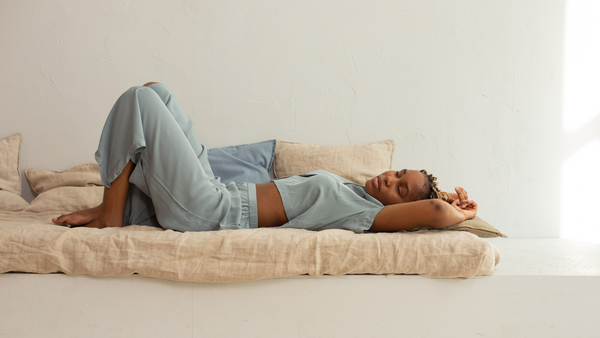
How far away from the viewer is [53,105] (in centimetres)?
200

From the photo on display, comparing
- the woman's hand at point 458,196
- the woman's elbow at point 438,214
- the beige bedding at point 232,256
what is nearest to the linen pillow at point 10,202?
the beige bedding at point 232,256

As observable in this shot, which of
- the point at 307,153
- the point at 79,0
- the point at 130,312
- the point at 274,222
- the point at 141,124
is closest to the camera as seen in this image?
the point at 130,312

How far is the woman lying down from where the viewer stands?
1.23 metres

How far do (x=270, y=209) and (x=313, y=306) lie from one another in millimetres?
418

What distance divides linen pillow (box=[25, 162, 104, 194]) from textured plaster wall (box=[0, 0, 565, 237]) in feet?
0.33

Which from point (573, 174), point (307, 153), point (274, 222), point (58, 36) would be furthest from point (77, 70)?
point (573, 174)

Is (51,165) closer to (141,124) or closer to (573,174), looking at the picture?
(141,124)

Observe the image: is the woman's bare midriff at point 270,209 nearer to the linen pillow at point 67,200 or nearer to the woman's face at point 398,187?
the woman's face at point 398,187

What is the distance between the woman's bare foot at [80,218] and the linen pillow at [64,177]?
50cm

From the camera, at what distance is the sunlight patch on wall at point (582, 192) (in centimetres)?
201

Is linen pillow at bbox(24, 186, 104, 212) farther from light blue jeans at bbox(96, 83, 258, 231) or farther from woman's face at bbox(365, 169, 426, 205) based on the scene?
woman's face at bbox(365, 169, 426, 205)

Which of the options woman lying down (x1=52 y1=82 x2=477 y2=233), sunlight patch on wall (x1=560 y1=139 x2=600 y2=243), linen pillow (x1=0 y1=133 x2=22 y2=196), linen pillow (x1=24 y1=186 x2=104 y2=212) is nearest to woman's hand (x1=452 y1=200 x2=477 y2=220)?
woman lying down (x1=52 y1=82 x2=477 y2=233)

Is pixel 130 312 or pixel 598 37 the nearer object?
pixel 130 312

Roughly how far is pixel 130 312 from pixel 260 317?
367 millimetres
